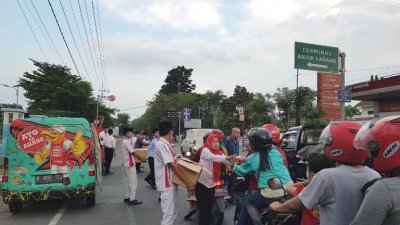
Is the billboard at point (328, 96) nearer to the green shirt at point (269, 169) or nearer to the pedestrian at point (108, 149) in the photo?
the pedestrian at point (108, 149)

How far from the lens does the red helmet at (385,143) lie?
2.06 meters

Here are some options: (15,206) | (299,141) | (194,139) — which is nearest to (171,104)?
(194,139)

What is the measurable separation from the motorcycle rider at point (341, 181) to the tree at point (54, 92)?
3680cm

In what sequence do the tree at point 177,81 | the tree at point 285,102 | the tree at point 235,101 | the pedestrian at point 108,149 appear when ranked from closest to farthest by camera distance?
the pedestrian at point 108,149
the tree at point 285,102
the tree at point 235,101
the tree at point 177,81

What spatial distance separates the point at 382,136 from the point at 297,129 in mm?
9223

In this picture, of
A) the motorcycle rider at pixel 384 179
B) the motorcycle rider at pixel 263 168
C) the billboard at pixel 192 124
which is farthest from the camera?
the billboard at pixel 192 124

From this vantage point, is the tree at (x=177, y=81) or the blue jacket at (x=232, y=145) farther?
the tree at (x=177, y=81)

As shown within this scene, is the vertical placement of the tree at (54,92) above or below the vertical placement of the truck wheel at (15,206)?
above

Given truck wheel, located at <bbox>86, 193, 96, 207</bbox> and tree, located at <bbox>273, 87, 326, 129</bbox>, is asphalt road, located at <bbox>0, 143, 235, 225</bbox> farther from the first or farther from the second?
tree, located at <bbox>273, 87, 326, 129</bbox>

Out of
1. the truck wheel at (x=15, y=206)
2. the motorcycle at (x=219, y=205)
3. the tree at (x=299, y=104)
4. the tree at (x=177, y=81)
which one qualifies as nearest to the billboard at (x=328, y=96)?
the tree at (x=299, y=104)

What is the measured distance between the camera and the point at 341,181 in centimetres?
269

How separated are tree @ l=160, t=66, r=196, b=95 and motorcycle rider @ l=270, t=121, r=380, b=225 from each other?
288 ft

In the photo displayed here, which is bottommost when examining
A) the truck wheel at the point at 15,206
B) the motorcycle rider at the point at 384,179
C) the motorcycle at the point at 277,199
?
the truck wheel at the point at 15,206

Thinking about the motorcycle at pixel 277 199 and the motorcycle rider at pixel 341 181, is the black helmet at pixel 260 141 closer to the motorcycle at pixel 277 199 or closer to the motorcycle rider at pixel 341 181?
the motorcycle at pixel 277 199
